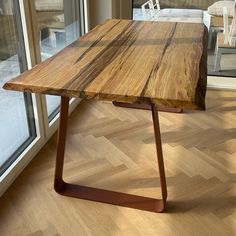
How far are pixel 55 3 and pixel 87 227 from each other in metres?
1.69

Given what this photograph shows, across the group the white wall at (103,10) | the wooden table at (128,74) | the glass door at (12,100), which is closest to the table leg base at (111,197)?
the wooden table at (128,74)

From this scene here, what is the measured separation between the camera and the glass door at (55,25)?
7.29 ft

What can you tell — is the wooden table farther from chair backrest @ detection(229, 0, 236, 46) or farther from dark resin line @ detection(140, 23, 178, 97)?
chair backrest @ detection(229, 0, 236, 46)

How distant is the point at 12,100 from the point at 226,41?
2071 millimetres

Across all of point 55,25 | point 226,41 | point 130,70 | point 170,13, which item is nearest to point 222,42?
point 226,41

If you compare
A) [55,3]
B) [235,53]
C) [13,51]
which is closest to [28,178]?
[13,51]

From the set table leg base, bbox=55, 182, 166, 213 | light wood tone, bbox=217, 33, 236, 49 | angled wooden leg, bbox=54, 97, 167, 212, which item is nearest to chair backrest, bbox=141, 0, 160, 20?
light wood tone, bbox=217, 33, 236, 49

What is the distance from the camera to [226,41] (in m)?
3.00

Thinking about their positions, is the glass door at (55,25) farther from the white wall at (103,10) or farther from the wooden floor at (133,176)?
the wooden floor at (133,176)

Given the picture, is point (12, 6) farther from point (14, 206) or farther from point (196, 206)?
point (196, 206)

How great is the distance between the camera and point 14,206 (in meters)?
1.70

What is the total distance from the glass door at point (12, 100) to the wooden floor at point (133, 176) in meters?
0.16

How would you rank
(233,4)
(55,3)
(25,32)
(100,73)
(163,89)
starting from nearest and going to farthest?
(163,89), (100,73), (25,32), (55,3), (233,4)

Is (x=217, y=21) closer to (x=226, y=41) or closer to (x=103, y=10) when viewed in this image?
(x=226, y=41)
